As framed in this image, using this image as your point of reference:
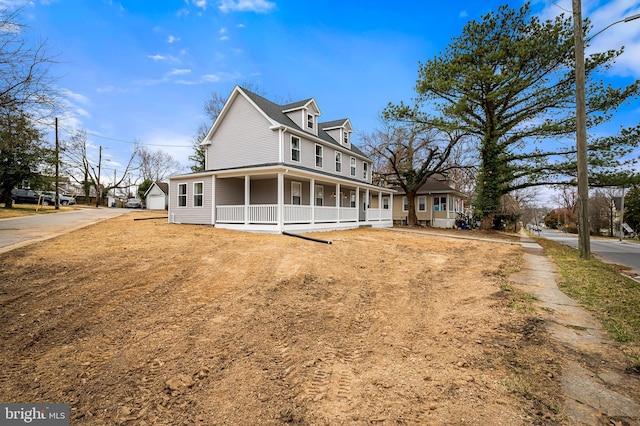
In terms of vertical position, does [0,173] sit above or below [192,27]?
below

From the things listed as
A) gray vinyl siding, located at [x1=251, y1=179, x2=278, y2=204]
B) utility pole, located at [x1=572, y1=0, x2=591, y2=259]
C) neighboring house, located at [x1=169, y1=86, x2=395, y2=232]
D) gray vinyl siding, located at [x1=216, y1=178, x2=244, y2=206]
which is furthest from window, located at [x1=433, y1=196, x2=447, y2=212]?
gray vinyl siding, located at [x1=216, y1=178, x2=244, y2=206]

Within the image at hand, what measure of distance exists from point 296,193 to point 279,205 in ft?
15.4

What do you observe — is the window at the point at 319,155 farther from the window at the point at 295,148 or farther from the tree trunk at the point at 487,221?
the tree trunk at the point at 487,221

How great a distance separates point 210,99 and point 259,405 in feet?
112

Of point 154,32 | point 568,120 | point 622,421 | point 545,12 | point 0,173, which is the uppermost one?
point 545,12

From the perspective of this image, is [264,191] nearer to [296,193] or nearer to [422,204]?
[296,193]

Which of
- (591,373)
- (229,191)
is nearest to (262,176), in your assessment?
(229,191)

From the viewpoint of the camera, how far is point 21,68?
6.55 m

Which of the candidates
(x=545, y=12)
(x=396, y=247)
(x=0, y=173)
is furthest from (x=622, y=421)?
(x=0, y=173)

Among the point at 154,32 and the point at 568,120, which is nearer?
the point at 154,32

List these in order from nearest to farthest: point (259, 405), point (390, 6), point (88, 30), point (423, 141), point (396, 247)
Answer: point (259, 405) → point (88, 30) → point (396, 247) → point (390, 6) → point (423, 141)

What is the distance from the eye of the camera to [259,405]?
2.52 m

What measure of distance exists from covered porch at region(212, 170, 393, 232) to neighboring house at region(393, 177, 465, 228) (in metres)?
9.20

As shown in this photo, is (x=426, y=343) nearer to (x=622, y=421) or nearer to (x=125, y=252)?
(x=622, y=421)
